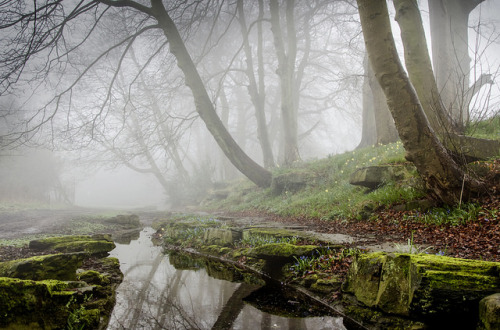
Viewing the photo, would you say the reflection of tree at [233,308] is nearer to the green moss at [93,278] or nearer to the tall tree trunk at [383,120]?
the green moss at [93,278]

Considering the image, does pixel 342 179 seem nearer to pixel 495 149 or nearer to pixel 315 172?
pixel 315 172

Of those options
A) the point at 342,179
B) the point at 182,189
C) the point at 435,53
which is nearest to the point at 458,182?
the point at 342,179

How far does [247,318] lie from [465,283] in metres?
2.03

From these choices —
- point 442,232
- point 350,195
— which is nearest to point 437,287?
point 442,232

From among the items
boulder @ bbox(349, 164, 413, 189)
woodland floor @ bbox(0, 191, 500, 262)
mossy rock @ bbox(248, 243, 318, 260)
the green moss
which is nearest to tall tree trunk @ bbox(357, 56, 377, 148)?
boulder @ bbox(349, 164, 413, 189)

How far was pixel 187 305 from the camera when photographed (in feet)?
11.1

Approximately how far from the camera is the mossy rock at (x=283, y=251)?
4285mm

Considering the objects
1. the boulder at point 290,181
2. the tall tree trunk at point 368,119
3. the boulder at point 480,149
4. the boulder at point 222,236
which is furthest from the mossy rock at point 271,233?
the tall tree trunk at point 368,119

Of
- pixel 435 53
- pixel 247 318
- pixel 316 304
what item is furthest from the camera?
pixel 435 53

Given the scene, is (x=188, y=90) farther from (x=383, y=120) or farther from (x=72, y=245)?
(x=72, y=245)

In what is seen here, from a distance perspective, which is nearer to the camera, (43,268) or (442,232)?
(43,268)

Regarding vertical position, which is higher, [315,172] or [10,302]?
[315,172]

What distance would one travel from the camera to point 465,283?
89.3 inches

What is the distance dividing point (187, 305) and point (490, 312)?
2913 millimetres
